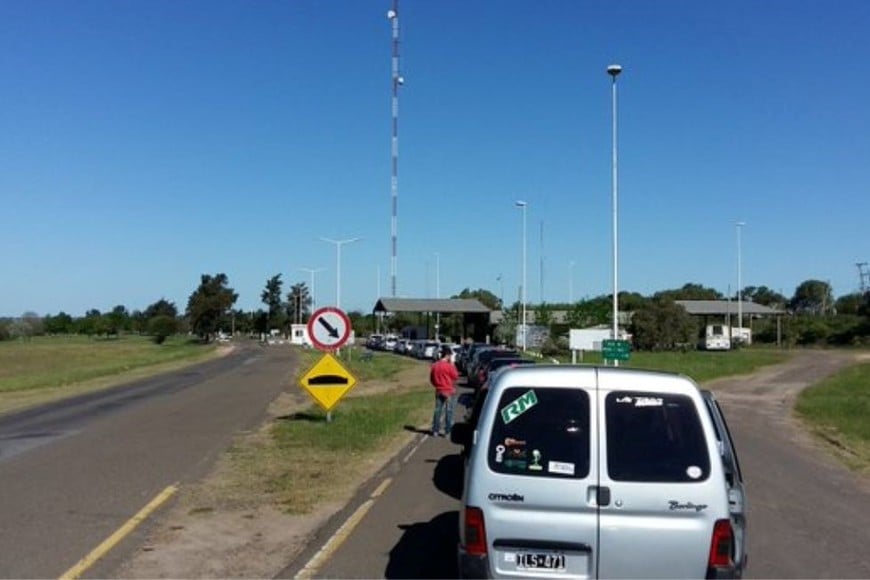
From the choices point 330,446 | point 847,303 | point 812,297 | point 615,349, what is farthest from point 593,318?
point 812,297

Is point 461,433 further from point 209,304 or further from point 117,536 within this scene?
point 209,304

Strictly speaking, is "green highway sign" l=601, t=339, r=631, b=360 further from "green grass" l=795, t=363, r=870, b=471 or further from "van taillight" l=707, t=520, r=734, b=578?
"van taillight" l=707, t=520, r=734, b=578

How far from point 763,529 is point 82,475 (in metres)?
8.51

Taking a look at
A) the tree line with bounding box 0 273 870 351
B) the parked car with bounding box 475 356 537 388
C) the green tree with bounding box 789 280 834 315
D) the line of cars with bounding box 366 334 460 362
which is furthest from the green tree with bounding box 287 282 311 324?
the parked car with bounding box 475 356 537 388

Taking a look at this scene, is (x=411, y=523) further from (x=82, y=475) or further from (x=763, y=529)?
(x=82, y=475)

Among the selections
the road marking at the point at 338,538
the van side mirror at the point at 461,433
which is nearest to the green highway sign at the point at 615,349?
the road marking at the point at 338,538

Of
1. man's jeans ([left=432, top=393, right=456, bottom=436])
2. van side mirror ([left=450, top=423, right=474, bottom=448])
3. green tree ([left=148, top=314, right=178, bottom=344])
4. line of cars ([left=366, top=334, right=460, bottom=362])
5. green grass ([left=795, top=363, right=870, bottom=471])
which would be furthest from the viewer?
green tree ([left=148, top=314, right=178, bottom=344])

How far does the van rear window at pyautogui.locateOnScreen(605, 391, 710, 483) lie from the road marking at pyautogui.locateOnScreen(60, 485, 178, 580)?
432cm

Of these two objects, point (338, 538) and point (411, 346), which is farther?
point (411, 346)

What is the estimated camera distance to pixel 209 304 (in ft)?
517

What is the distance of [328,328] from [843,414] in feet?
51.6

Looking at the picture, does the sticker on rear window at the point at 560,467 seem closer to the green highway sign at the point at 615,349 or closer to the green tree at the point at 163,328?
the green highway sign at the point at 615,349

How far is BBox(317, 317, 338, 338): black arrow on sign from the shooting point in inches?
723

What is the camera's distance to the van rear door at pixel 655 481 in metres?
5.54
